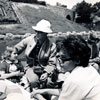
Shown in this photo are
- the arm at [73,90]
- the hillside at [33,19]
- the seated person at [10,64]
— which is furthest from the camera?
the hillside at [33,19]

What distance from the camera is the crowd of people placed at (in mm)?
3193

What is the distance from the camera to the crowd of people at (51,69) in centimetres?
319

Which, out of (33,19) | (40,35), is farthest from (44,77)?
(33,19)

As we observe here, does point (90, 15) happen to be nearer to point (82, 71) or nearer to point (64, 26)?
point (64, 26)

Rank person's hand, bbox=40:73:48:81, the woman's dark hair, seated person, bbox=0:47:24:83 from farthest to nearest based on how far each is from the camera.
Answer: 1. seated person, bbox=0:47:24:83
2. person's hand, bbox=40:73:48:81
3. the woman's dark hair

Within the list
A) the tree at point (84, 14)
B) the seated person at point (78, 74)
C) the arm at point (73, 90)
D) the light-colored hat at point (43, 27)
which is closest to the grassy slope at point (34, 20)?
the light-colored hat at point (43, 27)

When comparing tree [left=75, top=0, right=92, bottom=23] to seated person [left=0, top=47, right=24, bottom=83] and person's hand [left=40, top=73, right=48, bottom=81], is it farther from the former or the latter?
person's hand [left=40, top=73, right=48, bottom=81]

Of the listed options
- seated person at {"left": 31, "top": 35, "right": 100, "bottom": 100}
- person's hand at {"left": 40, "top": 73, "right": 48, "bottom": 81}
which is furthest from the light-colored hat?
seated person at {"left": 31, "top": 35, "right": 100, "bottom": 100}

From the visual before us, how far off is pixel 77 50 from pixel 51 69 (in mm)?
2666

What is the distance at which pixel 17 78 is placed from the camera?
18.7 ft

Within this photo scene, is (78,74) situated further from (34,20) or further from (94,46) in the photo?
(34,20)

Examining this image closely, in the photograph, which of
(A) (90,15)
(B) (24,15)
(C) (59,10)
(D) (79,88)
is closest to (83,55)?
(D) (79,88)

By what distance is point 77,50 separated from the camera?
132 inches

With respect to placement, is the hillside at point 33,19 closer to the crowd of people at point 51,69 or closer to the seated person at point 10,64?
the seated person at point 10,64
